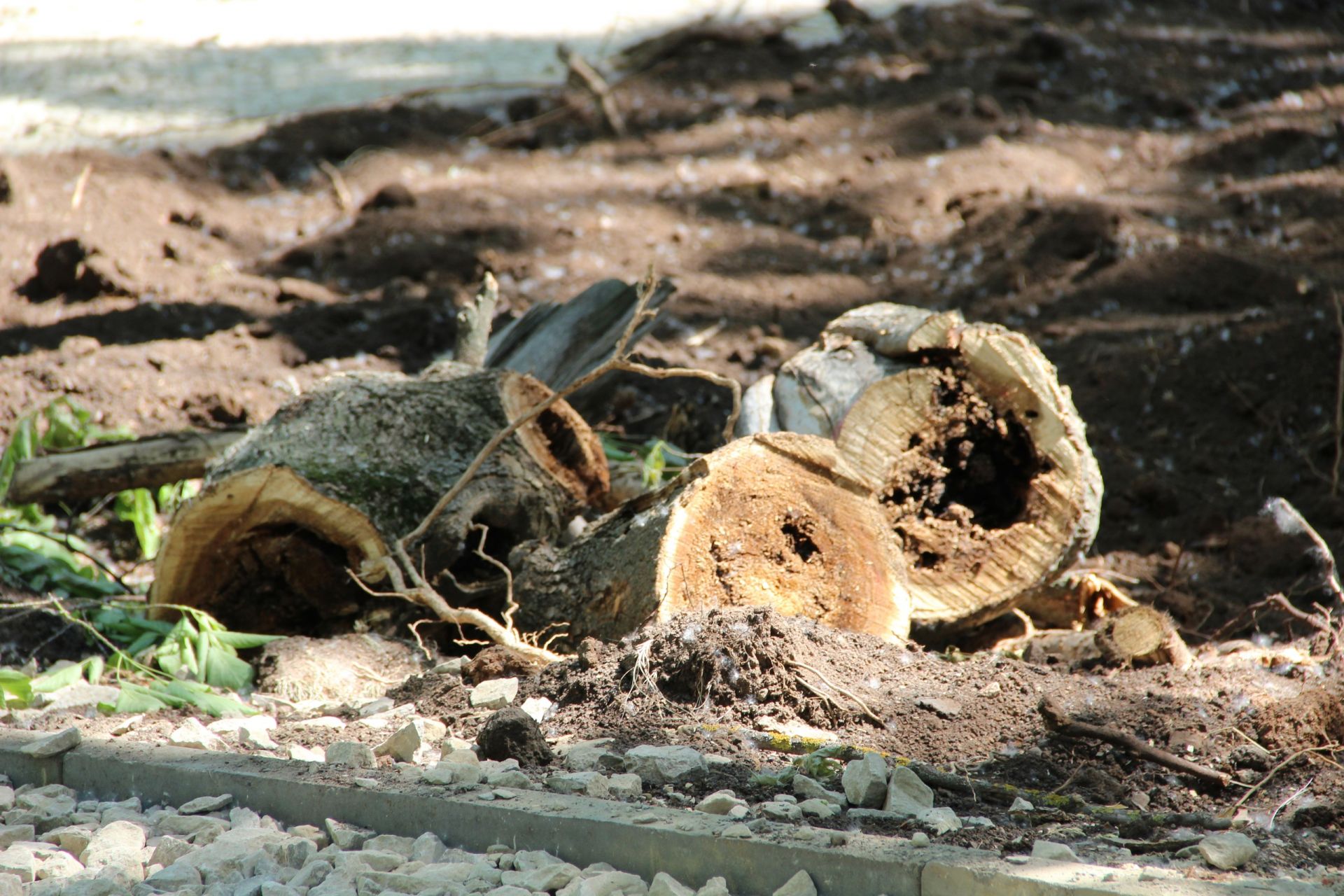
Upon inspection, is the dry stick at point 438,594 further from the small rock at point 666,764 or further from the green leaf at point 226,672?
the small rock at point 666,764

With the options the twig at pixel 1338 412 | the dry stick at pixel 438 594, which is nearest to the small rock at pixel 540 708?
the dry stick at pixel 438 594

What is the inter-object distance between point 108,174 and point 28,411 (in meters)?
3.46

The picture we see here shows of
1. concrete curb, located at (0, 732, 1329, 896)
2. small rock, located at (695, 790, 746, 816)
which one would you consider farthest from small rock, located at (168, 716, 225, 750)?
small rock, located at (695, 790, 746, 816)

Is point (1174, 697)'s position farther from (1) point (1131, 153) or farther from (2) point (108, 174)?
(2) point (108, 174)

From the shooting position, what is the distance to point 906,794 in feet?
7.14

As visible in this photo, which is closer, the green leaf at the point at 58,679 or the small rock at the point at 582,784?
the small rock at the point at 582,784

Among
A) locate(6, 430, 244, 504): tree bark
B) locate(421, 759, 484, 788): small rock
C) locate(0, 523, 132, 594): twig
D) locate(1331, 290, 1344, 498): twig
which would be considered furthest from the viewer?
locate(1331, 290, 1344, 498): twig

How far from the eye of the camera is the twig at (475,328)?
14.6 feet

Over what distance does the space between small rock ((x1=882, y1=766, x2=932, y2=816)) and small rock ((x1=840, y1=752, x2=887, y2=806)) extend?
0.05ft

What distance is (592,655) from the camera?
9.17 ft

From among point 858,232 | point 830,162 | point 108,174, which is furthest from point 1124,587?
point 108,174

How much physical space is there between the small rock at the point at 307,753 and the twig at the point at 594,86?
676 cm

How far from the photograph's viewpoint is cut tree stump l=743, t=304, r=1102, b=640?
3.45 m

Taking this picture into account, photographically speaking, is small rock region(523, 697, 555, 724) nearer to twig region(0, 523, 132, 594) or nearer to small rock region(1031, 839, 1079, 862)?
small rock region(1031, 839, 1079, 862)
